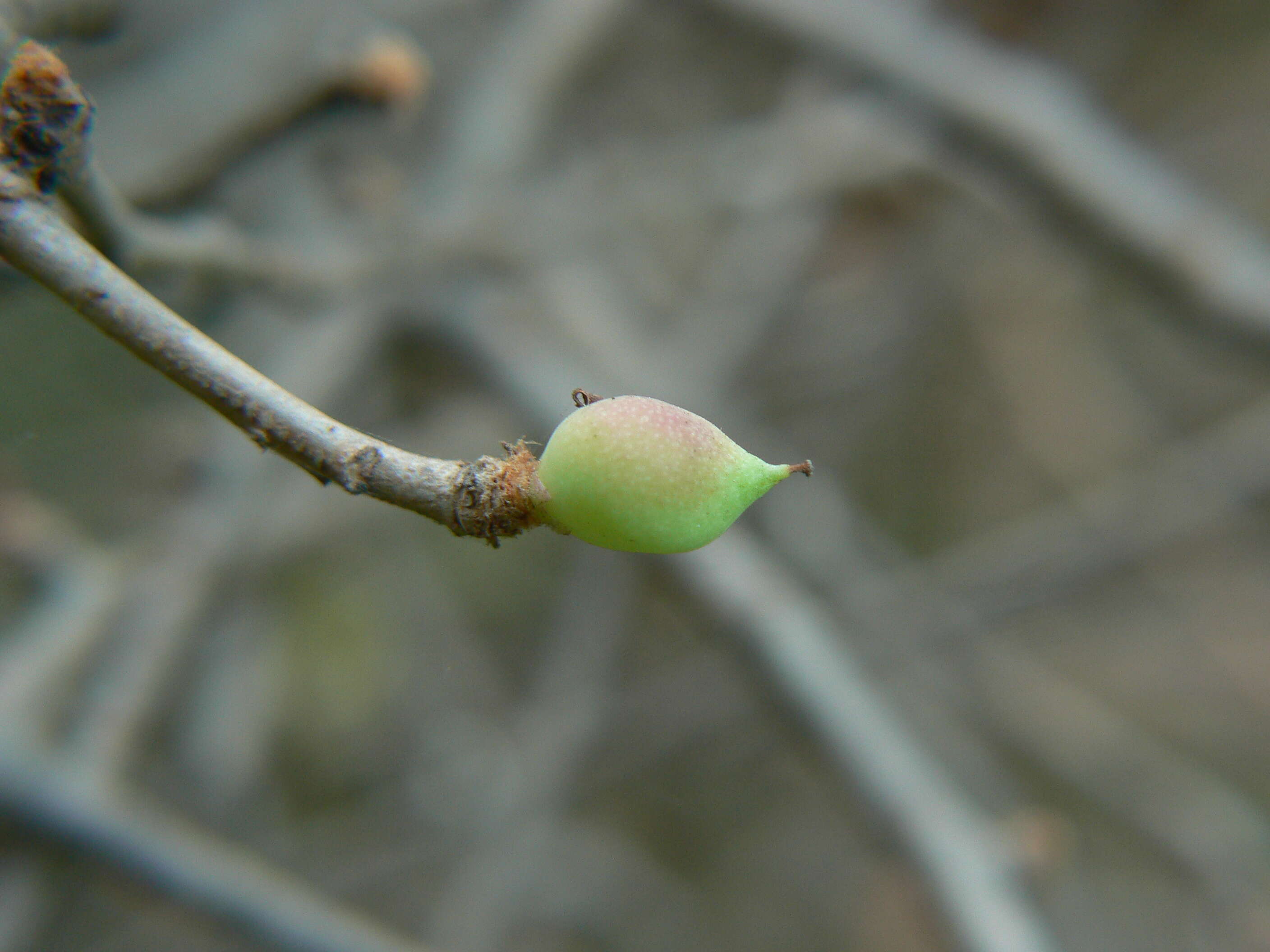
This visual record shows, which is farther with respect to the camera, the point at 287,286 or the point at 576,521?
the point at 287,286

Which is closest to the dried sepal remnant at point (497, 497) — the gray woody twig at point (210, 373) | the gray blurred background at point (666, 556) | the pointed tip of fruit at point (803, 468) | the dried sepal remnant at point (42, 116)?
the gray woody twig at point (210, 373)

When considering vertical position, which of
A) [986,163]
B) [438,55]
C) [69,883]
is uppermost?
[438,55]

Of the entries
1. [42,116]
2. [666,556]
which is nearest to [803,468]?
[42,116]

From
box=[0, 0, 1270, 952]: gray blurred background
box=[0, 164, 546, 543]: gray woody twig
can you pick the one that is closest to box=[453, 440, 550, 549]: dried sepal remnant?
box=[0, 164, 546, 543]: gray woody twig

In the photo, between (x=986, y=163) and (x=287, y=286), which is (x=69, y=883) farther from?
(x=986, y=163)

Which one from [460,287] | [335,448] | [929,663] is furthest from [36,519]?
[929,663]

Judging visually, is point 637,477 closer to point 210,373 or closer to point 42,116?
point 210,373

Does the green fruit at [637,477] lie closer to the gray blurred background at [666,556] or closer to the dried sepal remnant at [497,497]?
the dried sepal remnant at [497,497]
